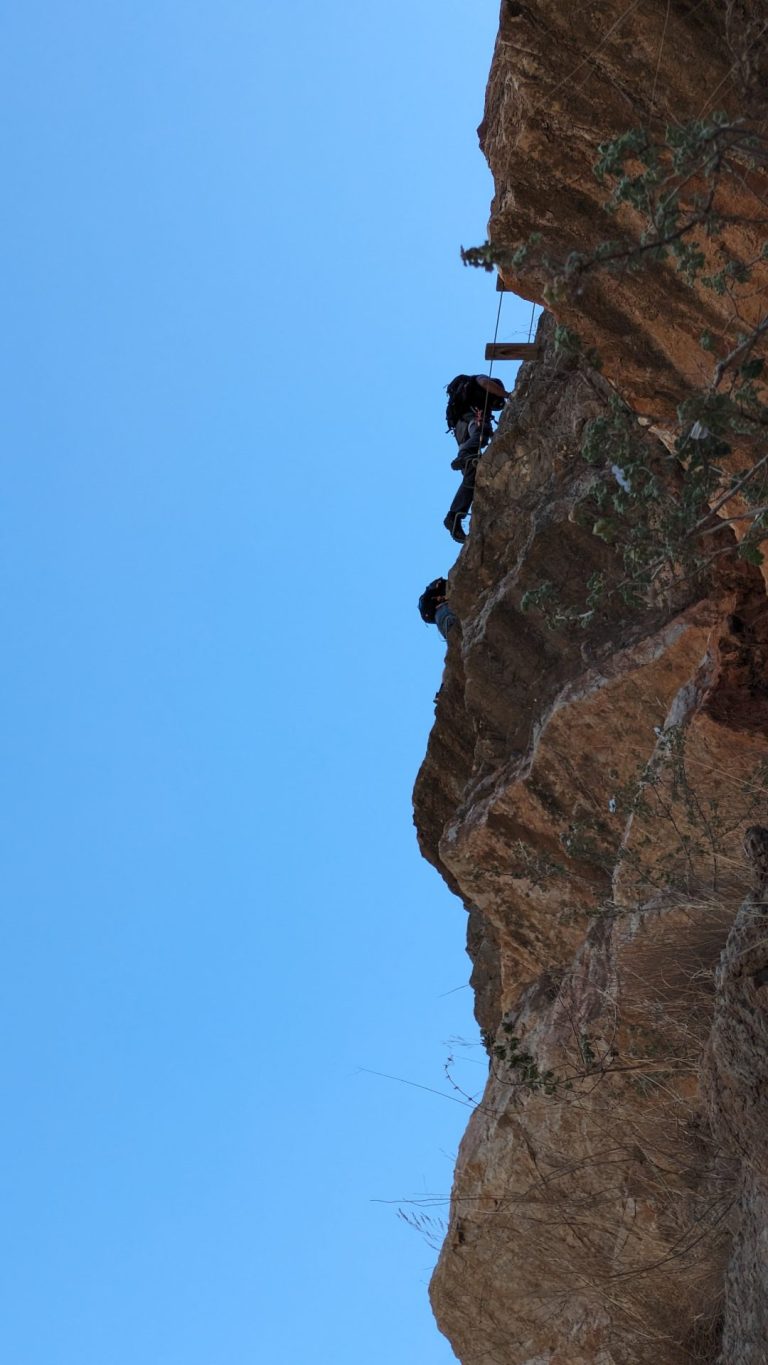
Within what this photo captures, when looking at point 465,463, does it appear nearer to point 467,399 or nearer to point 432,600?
point 467,399

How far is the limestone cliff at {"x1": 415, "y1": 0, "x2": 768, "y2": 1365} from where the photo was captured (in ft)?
15.5

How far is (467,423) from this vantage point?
455 inches

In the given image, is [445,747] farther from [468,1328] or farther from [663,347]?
[663,347]

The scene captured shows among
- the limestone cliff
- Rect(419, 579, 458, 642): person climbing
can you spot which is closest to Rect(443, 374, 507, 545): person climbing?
Rect(419, 579, 458, 642): person climbing

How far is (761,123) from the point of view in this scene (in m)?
4.15

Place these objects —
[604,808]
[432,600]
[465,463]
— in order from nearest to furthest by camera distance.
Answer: [604,808] < [465,463] < [432,600]

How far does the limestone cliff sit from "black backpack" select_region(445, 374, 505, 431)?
2.35 metres

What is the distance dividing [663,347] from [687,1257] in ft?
12.5

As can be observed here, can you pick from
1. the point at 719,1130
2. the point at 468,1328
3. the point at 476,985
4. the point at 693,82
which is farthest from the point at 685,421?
the point at 476,985

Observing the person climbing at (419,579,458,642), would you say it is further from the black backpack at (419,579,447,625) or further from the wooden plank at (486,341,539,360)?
the wooden plank at (486,341,539,360)

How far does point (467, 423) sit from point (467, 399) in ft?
0.68

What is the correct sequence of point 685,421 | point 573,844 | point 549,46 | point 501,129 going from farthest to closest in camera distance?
point 573,844
point 501,129
point 549,46
point 685,421

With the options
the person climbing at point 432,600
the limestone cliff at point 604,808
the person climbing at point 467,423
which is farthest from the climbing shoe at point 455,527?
the limestone cliff at point 604,808

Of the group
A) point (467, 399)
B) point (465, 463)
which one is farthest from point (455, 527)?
point (467, 399)
